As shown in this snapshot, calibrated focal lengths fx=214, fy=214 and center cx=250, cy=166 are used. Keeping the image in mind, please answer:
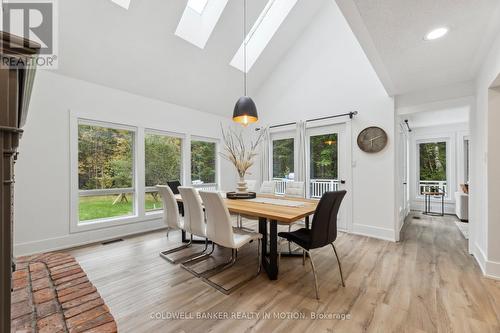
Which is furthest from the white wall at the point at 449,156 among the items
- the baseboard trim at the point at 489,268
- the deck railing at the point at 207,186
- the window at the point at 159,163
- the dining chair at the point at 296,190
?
the window at the point at 159,163

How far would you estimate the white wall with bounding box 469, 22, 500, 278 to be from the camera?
2.30 meters

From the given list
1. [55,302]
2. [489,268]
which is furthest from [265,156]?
[55,302]

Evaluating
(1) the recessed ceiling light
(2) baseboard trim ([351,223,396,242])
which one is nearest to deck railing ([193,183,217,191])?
(2) baseboard trim ([351,223,396,242])

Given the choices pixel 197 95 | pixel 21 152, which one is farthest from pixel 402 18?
pixel 21 152

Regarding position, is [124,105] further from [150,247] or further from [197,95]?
[150,247]

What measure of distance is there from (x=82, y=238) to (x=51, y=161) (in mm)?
1224

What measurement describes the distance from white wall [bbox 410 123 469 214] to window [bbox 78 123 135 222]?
6.89 m

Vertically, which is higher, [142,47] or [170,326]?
[142,47]

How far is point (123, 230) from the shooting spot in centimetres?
370

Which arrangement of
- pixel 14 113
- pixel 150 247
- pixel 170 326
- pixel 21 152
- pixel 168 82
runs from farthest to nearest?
pixel 168 82 → pixel 150 247 → pixel 21 152 → pixel 170 326 → pixel 14 113

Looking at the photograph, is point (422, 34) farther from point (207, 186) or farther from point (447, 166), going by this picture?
point (447, 166)

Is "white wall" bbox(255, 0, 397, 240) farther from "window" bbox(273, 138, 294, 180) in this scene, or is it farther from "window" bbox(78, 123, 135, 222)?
"window" bbox(78, 123, 135, 222)

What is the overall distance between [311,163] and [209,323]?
367 centimetres

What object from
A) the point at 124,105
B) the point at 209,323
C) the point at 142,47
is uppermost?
the point at 142,47
